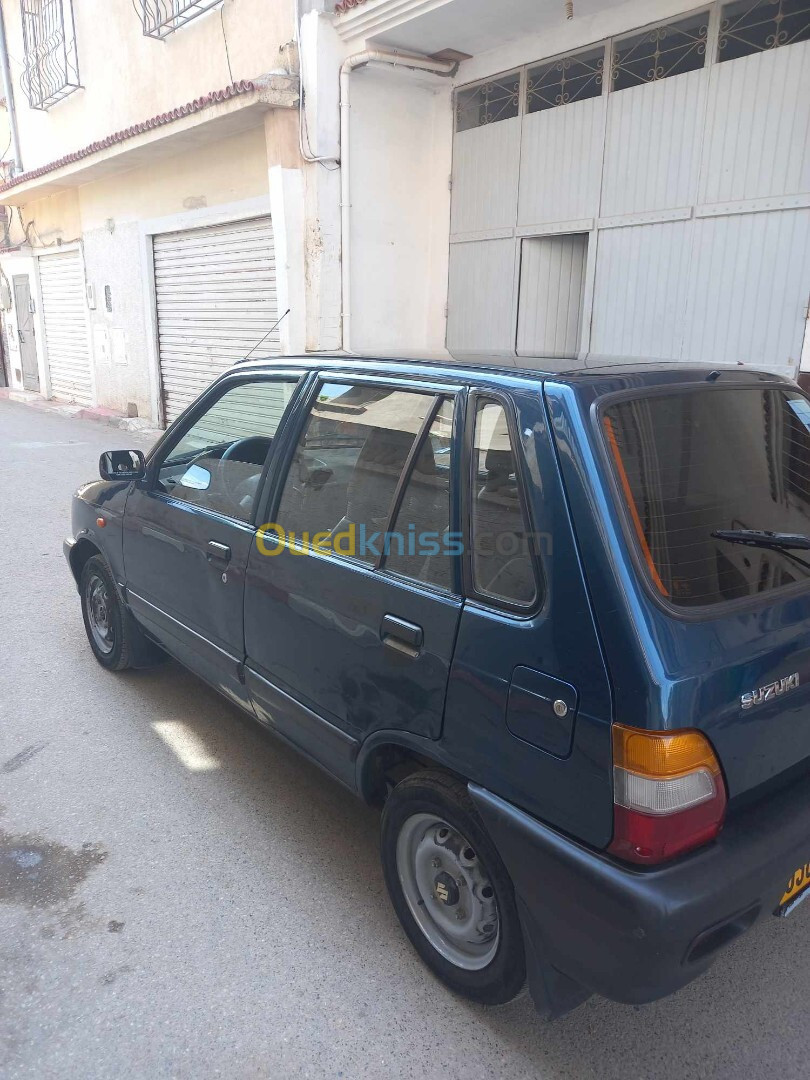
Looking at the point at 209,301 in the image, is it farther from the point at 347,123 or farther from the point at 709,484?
the point at 709,484

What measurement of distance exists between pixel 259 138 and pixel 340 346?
2.85 meters

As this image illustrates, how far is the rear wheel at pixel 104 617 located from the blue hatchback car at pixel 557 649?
155 cm

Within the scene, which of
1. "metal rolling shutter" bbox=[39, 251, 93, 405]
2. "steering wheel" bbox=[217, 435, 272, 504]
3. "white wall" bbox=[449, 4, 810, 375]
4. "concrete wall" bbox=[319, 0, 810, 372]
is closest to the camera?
"steering wheel" bbox=[217, 435, 272, 504]

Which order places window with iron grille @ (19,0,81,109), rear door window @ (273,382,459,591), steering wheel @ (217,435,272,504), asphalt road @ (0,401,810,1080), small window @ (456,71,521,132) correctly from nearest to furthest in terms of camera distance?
asphalt road @ (0,401,810,1080) → rear door window @ (273,382,459,591) → steering wheel @ (217,435,272,504) → small window @ (456,71,521,132) → window with iron grille @ (19,0,81,109)

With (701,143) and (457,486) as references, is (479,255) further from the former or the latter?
(457,486)

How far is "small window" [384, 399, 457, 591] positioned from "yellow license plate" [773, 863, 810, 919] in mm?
1117

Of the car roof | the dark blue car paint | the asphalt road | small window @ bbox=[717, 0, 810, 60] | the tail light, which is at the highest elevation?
small window @ bbox=[717, 0, 810, 60]

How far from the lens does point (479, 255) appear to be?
26.9 feet

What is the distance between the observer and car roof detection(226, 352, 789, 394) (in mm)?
1964

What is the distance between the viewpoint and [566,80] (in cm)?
700

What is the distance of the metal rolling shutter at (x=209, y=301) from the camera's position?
32.1ft

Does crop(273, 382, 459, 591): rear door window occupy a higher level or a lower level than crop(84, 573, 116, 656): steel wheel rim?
higher

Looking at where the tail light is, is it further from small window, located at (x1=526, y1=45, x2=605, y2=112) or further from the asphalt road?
small window, located at (x1=526, y1=45, x2=605, y2=112)

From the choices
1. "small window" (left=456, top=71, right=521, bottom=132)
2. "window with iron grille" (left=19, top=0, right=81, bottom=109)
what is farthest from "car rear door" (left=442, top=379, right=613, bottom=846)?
"window with iron grille" (left=19, top=0, right=81, bottom=109)
